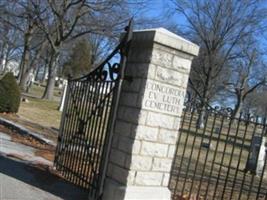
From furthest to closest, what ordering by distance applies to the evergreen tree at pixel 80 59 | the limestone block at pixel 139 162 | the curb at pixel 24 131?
the evergreen tree at pixel 80 59
the curb at pixel 24 131
the limestone block at pixel 139 162

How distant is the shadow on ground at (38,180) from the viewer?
770 cm

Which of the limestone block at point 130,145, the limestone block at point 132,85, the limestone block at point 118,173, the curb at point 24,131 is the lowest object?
the curb at point 24,131

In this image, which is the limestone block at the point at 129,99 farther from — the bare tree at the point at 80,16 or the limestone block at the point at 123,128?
the bare tree at the point at 80,16

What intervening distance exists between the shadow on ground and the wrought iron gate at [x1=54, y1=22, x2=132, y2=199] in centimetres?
20

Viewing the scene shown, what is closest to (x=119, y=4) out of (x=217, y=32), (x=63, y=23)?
(x=63, y=23)

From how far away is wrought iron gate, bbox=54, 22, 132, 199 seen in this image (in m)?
7.48

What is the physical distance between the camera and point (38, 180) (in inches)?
324

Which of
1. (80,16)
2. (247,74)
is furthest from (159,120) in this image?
(247,74)

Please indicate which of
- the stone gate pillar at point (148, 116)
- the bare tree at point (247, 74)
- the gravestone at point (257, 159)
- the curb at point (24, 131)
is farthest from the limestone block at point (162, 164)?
the bare tree at point (247, 74)

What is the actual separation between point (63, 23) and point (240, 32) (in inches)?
525

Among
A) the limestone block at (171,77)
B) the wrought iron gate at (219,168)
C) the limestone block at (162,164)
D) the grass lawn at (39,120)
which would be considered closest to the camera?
the limestone block at (171,77)

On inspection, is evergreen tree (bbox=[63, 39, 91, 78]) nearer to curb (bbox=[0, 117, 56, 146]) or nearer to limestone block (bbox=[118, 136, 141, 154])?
curb (bbox=[0, 117, 56, 146])

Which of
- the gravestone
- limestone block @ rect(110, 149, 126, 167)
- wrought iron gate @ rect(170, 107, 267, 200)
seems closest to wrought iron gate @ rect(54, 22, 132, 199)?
limestone block @ rect(110, 149, 126, 167)

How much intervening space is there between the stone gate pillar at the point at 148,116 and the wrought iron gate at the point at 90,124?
0.38 ft
